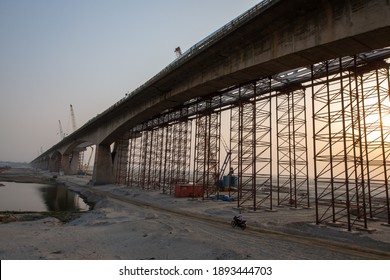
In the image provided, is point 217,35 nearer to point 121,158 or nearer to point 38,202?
point 38,202

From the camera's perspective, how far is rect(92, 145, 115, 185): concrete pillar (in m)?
54.1

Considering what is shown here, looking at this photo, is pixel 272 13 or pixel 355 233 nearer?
pixel 355 233

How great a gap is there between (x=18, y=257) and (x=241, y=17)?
18.9 m

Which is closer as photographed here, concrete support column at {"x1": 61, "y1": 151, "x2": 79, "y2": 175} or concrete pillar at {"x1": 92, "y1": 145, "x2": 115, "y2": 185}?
concrete pillar at {"x1": 92, "y1": 145, "x2": 115, "y2": 185}

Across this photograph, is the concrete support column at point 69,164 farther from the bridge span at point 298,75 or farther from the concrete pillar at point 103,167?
the bridge span at point 298,75

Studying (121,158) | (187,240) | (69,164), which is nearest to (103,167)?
(121,158)

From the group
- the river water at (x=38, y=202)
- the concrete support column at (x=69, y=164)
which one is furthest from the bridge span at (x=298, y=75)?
the concrete support column at (x=69, y=164)

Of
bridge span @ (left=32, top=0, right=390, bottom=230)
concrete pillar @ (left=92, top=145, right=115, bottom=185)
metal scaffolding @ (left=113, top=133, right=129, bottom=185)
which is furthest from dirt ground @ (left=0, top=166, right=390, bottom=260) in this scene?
metal scaffolding @ (left=113, top=133, right=129, bottom=185)

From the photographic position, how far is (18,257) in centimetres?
1017

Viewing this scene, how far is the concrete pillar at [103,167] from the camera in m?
54.1

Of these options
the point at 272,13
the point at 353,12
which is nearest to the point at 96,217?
the point at 272,13

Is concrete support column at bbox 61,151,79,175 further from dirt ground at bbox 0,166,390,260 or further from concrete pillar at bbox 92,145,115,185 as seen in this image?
dirt ground at bbox 0,166,390,260

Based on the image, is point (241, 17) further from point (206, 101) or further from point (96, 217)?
point (96, 217)

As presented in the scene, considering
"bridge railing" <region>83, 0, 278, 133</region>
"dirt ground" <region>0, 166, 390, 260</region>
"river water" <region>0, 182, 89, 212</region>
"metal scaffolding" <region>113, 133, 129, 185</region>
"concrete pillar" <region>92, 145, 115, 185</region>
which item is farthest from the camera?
"metal scaffolding" <region>113, 133, 129, 185</region>
